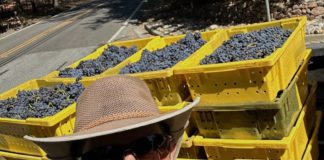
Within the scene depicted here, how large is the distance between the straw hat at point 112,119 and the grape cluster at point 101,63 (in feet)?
12.5

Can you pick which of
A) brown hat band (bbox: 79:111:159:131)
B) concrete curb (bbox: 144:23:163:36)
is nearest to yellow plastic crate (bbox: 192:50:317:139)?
brown hat band (bbox: 79:111:159:131)

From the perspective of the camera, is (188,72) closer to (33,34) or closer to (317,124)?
(317,124)

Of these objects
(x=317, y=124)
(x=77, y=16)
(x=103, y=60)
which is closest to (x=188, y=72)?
(x=317, y=124)

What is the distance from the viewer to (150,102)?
2508mm

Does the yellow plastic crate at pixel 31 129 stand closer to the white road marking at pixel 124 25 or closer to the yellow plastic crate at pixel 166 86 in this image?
the yellow plastic crate at pixel 166 86

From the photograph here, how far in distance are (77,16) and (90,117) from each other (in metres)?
29.8

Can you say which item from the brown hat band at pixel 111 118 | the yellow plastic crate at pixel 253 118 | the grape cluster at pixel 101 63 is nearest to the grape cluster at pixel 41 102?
the grape cluster at pixel 101 63

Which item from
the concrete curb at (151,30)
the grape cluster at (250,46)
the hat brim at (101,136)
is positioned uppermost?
the hat brim at (101,136)

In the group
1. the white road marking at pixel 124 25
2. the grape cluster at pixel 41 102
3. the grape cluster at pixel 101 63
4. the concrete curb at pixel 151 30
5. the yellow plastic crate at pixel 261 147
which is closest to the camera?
the yellow plastic crate at pixel 261 147

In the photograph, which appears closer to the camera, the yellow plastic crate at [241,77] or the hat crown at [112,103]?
the hat crown at [112,103]

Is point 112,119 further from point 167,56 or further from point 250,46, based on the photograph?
point 167,56

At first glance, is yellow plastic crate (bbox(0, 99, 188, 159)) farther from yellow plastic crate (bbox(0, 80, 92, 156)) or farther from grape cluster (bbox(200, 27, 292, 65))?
grape cluster (bbox(200, 27, 292, 65))

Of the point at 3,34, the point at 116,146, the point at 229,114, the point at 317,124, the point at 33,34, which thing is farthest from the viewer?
the point at 3,34

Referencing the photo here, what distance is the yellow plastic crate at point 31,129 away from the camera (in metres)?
5.09
